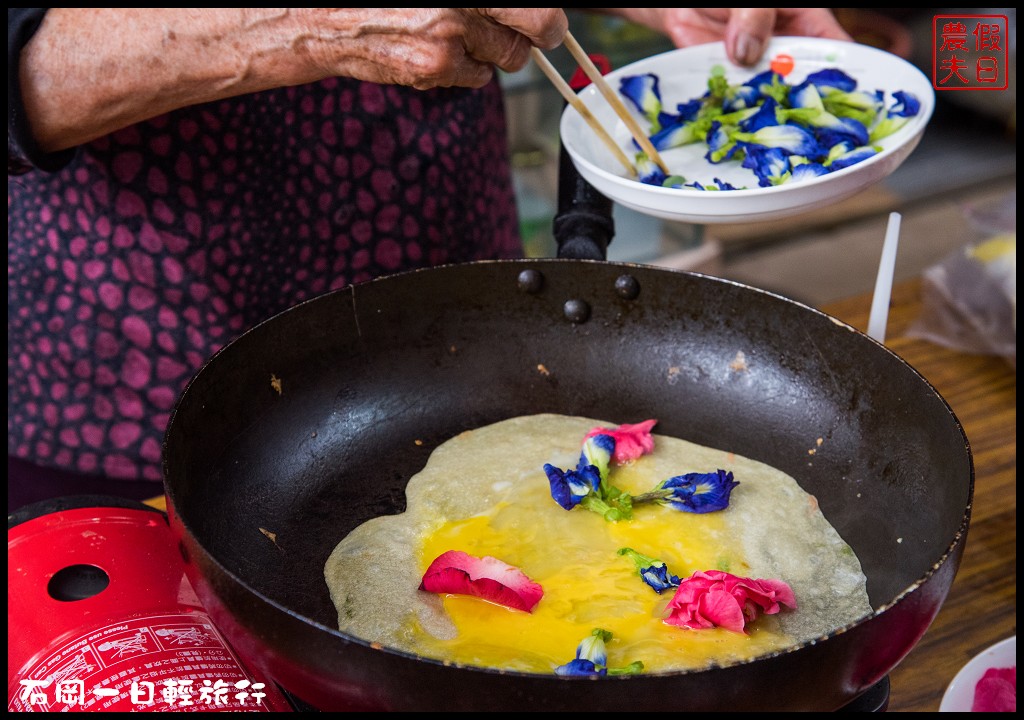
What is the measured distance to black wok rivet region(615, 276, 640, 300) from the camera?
1087 millimetres

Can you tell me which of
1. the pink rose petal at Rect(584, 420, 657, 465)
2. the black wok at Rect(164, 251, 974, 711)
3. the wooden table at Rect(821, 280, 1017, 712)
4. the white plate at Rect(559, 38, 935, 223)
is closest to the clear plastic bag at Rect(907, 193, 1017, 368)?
the wooden table at Rect(821, 280, 1017, 712)

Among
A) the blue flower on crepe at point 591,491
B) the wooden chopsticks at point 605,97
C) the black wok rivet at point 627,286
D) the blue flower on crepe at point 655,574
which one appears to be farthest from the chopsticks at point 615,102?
the blue flower on crepe at point 655,574

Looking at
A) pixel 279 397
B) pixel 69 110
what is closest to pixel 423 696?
pixel 279 397

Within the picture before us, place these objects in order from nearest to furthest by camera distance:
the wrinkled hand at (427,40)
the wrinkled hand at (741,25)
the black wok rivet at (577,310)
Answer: the wrinkled hand at (427,40) < the black wok rivet at (577,310) < the wrinkled hand at (741,25)

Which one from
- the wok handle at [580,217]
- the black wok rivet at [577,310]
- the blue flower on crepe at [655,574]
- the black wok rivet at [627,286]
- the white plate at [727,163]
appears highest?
the white plate at [727,163]

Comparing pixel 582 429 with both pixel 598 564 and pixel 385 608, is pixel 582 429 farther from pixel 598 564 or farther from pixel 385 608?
pixel 385 608

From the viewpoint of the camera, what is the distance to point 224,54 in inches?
38.6

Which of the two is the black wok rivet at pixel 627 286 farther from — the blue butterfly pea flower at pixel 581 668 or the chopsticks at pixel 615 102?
the blue butterfly pea flower at pixel 581 668

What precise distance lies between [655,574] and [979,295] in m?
0.85

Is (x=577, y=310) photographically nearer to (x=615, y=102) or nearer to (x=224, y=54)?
(x=615, y=102)

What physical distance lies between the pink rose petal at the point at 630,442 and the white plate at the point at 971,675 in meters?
0.36

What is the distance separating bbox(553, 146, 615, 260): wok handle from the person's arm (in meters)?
0.18

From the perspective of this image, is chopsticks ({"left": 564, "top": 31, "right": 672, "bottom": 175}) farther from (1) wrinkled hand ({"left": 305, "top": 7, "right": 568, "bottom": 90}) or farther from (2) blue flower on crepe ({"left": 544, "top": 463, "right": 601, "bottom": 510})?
(2) blue flower on crepe ({"left": 544, "top": 463, "right": 601, "bottom": 510})

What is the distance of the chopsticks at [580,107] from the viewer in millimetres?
1013
